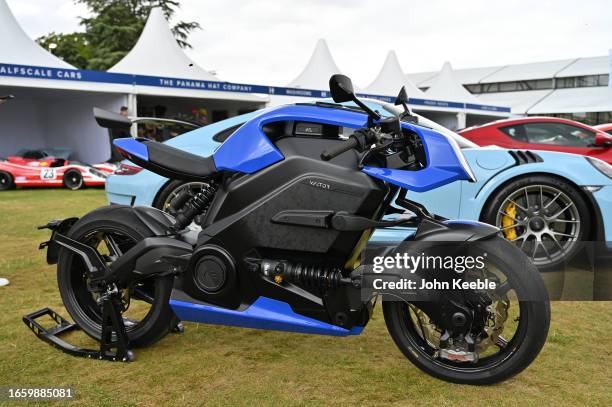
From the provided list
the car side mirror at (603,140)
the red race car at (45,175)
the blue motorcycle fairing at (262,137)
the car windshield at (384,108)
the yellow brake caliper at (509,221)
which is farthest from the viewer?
the red race car at (45,175)

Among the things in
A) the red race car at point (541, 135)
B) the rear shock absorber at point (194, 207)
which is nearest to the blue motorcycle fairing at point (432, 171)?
the rear shock absorber at point (194, 207)

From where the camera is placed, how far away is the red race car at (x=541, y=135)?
6465mm

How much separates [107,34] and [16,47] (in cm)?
2680

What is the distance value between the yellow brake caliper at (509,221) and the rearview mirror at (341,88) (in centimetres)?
262

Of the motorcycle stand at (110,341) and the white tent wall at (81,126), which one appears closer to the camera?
the motorcycle stand at (110,341)

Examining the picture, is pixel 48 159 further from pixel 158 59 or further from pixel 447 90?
pixel 447 90

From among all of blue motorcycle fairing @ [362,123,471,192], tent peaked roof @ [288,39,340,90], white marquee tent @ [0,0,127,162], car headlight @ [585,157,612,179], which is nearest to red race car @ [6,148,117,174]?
white marquee tent @ [0,0,127,162]

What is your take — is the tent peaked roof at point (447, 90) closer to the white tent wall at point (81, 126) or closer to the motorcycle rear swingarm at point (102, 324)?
the white tent wall at point (81, 126)

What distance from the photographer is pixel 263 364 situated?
8.79ft

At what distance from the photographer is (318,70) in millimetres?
22156

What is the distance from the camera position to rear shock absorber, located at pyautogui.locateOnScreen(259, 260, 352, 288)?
241cm

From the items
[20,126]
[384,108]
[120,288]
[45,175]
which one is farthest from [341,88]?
[20,126]

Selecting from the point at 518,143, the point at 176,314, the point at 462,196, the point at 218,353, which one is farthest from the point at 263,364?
the point at 518,143

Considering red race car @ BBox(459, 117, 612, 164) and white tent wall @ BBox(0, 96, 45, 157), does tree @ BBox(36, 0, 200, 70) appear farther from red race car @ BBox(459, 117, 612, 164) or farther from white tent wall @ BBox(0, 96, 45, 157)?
red race car @ BBox(459, 117, 612, 164)
